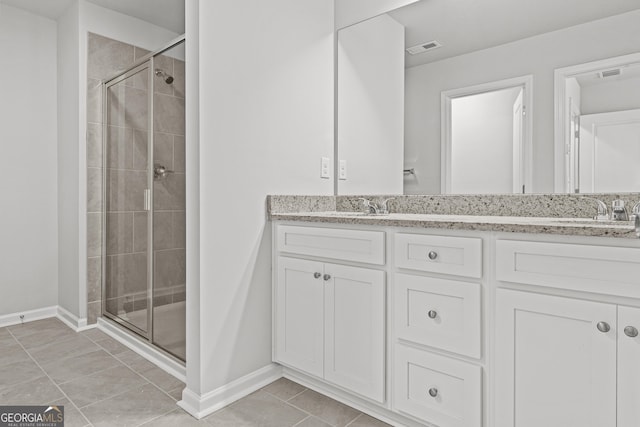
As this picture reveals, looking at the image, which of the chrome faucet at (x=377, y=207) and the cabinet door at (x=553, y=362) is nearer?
the cabinet door at (x=553, y=362)

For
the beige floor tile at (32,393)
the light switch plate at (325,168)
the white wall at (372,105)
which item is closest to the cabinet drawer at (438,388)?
the white wall at (372,105)

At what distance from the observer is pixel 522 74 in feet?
5.55

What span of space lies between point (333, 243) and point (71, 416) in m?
1.31

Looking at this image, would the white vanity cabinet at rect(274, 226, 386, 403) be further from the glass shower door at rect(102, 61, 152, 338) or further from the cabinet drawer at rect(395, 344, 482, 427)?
the glass shower door at rect(102, 61, 152, 338)

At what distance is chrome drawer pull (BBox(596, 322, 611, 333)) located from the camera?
42.1 inches

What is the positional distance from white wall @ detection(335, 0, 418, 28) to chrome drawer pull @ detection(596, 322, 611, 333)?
1662 mm

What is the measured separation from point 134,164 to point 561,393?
8.05ft

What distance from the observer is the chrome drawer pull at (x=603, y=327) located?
1.07 metres

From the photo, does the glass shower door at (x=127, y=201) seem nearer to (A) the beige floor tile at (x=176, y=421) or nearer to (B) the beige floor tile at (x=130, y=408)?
(B) the beige floor tile at (x=130, y=408)

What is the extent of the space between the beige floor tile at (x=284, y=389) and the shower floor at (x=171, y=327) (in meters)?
0.51

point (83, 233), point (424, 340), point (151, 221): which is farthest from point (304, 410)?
point (83, 233)

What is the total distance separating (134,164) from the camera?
2.48 metres

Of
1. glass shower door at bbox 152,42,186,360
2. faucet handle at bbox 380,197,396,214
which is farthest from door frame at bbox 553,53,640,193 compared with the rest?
glass shower door at bbox 152,42,186,360

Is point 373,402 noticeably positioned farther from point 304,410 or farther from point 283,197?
point 283,197
